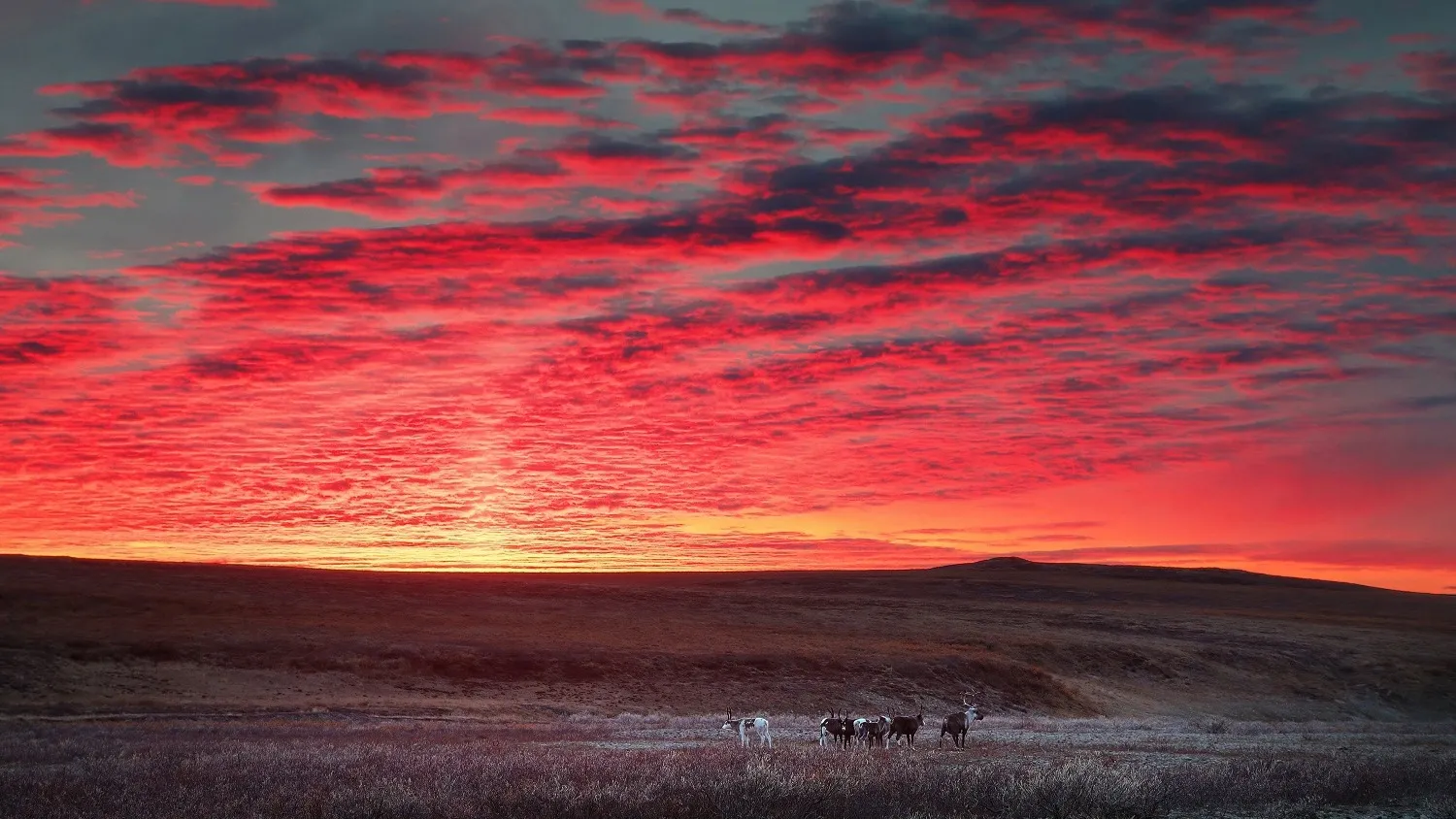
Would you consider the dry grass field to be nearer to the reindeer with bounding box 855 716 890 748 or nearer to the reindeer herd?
the reindeer herd

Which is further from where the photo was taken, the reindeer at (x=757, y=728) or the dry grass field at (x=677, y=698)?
the reindeer at (x=757, y=728)

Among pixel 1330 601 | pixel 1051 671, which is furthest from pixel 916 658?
pixel 1330 601

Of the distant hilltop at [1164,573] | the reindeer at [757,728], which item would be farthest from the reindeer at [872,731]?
the distant hilltop at [1164,573]

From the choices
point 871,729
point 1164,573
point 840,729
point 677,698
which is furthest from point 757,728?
point 1164,573

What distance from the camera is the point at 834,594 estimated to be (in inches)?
4717

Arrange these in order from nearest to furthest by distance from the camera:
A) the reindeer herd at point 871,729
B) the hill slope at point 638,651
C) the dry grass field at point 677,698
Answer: the dry grass field at point 677,698 < the reindeer herd at point 871,729 < the hill slope at point 638,651

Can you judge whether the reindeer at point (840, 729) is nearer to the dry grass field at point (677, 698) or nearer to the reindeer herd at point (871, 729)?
the reindeer herd at point (871, 729)

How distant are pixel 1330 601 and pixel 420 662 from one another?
115436 millimetres

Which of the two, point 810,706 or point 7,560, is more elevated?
point 7,560

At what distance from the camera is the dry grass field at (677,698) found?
733 inches

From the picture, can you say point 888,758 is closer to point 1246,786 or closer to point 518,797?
point 1246,786

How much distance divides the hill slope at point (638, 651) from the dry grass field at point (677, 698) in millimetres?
304

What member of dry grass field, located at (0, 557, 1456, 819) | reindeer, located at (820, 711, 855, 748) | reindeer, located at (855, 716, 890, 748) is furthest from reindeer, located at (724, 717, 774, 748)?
reindeer, located at (855, 716, 890, 748)

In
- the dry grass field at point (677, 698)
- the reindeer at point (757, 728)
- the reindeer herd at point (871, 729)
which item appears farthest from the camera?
the reindeer at point (757, 728)
